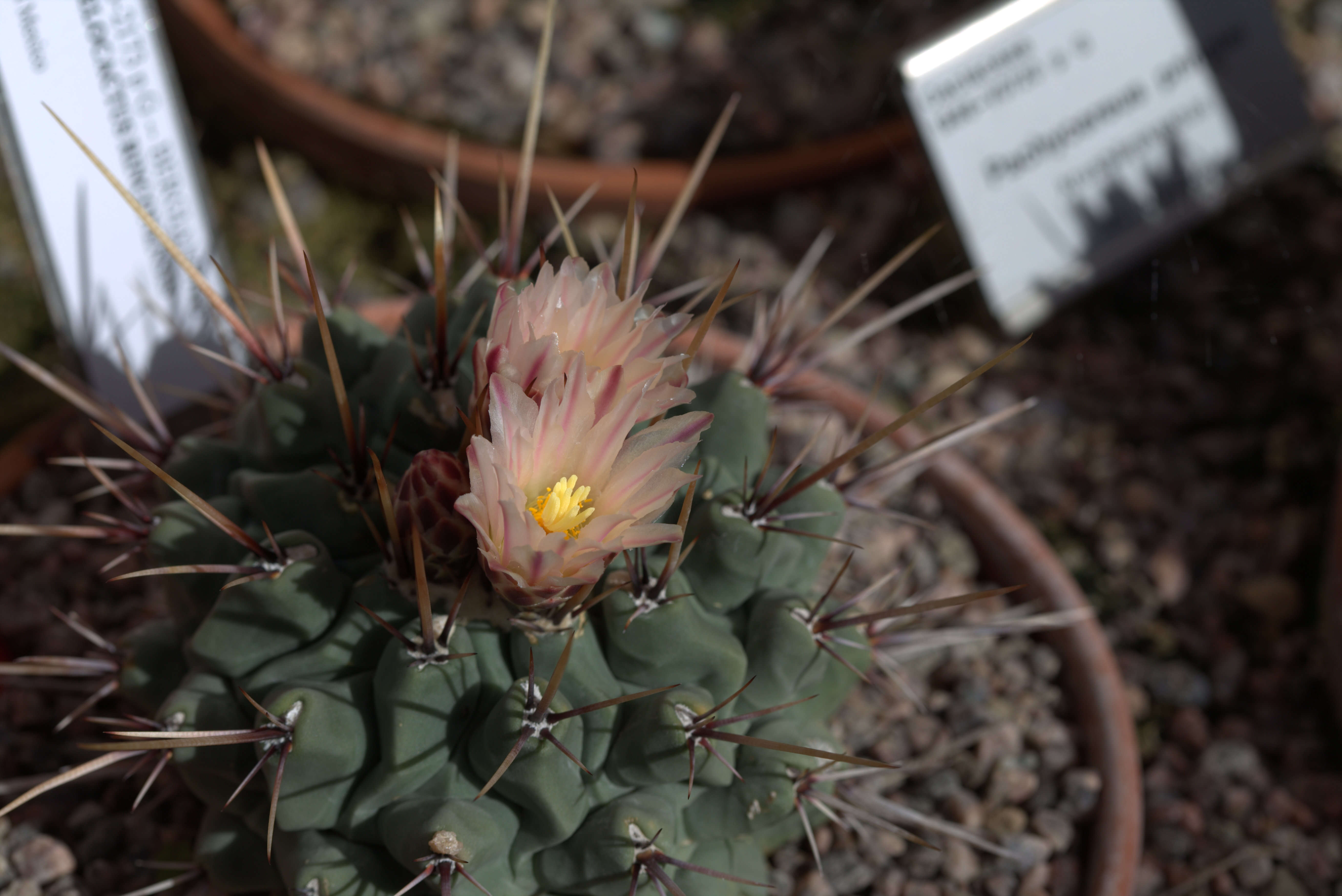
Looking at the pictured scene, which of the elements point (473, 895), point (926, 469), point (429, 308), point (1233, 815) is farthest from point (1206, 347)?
point (473, 895)

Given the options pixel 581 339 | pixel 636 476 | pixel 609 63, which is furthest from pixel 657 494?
pixel 609 63

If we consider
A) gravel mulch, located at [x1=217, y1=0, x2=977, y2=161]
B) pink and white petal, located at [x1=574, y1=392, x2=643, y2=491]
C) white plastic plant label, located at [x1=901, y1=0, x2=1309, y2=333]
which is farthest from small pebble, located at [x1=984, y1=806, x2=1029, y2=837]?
gravel mulch, located at [x1=217, y1=0, x2=977, y2=161]

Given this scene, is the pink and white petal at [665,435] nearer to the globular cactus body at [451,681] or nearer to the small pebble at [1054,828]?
the globular cactus body at [451,681]

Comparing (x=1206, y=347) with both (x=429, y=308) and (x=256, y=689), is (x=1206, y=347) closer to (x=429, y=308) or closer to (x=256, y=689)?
(x=429, y=308)

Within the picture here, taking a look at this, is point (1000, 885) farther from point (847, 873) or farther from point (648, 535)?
point (648, 535)

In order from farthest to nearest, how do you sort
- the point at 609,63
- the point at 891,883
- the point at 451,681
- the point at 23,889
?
the point at 609,63 → the point at 891,883 → the point at 23,889 → the point at 451,681

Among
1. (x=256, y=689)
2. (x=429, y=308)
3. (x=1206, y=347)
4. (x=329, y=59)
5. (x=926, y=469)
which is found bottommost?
(x=1206, y=347)

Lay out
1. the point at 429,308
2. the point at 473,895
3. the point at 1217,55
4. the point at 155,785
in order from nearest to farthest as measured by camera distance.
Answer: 1. the point at 473,895
2. the point at 429,308
3. the point at 155,785
4. the point at 1217,55
